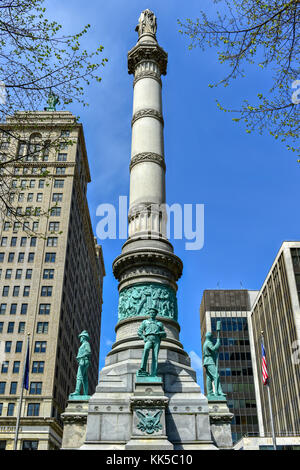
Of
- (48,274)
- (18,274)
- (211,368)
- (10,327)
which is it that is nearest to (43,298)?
(48,274)

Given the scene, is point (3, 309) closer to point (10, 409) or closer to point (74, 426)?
point (10, 409)

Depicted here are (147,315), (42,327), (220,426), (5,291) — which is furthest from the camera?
(5,291)

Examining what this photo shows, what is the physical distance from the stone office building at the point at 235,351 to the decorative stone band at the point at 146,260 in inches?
2771

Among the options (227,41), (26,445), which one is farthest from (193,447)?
(26,445)

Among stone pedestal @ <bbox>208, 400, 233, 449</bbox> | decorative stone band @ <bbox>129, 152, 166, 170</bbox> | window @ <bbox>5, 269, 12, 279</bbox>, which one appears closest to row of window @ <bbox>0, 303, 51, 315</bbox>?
window @ <bbox>5, 269, 12, 279</bbox>

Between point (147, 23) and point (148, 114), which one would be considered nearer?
point (148, 114)

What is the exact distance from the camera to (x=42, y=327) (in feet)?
216

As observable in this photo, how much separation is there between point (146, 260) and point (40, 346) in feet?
151

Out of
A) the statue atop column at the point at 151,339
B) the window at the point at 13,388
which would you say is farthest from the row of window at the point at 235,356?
the statue atop column at the point at 151,339

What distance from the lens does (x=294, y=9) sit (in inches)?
447

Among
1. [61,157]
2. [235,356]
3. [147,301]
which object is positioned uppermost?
[61,157]

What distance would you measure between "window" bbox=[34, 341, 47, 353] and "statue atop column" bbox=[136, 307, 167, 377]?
159ft

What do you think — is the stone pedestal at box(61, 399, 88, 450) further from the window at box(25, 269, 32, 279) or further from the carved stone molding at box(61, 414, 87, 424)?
the window at box(25, 269, 32, 279)

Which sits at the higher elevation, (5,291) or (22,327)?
(5,291)
